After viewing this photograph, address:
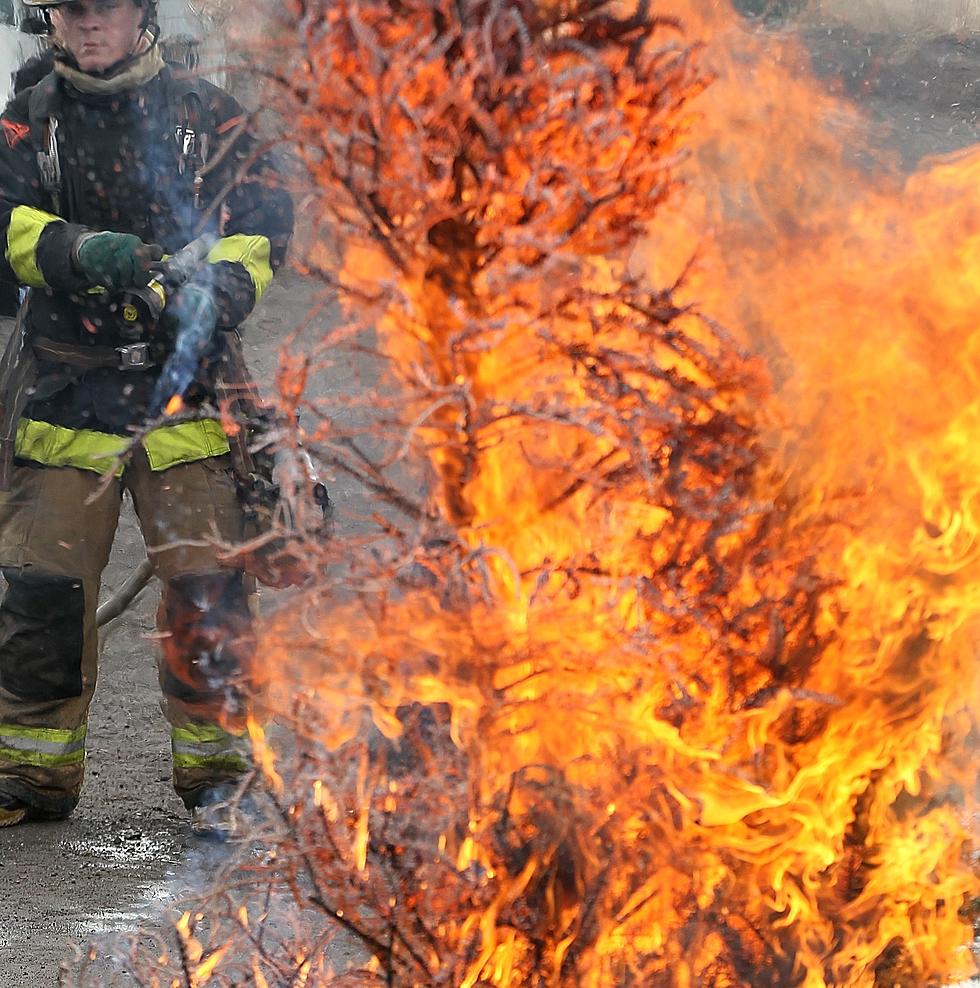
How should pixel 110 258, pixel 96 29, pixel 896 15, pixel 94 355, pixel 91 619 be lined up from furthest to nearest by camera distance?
pixel 896 15 → pixel 91 619 → pixel 94 355 → pixel 96 29 → pixel 110 258

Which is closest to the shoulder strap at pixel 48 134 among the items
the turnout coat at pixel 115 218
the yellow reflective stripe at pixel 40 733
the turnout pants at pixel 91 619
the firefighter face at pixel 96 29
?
the turnout coat at pixel 115 218

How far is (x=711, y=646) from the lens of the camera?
3.36 m

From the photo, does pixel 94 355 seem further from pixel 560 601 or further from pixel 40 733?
pixel 560 601

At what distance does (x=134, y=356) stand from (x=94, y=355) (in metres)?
0.12

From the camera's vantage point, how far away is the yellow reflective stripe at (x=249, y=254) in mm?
4320

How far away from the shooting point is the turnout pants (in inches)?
173

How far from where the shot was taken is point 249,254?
14.2 ft

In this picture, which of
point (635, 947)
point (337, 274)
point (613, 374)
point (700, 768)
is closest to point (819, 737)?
point (700, 768)

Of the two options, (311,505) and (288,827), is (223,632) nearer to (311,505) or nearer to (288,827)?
(311,505)

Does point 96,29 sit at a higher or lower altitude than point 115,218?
higher

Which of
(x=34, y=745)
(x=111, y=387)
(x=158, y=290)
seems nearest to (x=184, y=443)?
(x=111, y=387)

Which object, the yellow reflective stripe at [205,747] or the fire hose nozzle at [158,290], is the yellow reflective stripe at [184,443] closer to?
the fire hose nozzle at [158,290]

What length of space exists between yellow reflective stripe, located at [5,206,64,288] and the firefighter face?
0.42 m

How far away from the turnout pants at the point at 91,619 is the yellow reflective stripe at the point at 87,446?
3cm
